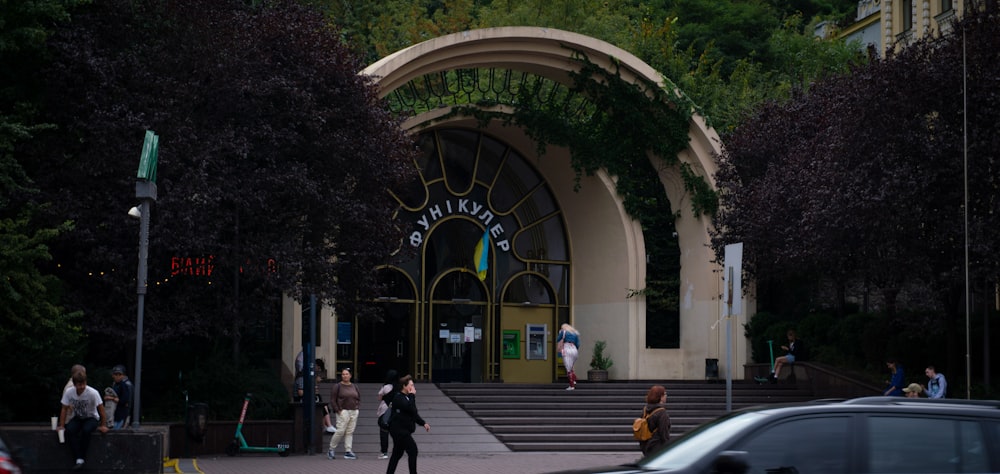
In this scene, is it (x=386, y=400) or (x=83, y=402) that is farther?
(x=386, y=400)

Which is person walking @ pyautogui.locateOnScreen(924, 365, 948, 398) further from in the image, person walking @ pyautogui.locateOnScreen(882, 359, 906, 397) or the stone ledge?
the stone ledge

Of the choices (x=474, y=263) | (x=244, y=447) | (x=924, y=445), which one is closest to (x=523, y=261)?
(x=474, y=263)

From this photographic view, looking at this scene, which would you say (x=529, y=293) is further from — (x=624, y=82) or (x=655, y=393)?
(x=655, y=393)

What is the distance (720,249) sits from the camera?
30.4m

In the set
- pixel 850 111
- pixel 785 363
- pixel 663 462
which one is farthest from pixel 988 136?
pixel 663 462

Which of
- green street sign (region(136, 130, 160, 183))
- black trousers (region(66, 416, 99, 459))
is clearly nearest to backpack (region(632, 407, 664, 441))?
black trousers (region(66, 416, 99, 459))

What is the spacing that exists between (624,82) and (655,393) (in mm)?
20090

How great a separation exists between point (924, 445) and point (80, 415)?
11.7m

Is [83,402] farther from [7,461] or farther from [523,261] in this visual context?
[523,261]

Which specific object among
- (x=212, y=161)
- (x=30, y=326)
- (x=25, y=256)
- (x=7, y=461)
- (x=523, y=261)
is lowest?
(x=7, y=461)

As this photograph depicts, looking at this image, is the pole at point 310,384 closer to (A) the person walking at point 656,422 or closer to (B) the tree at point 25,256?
(B) the tree at point 25,256

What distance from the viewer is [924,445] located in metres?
7.74

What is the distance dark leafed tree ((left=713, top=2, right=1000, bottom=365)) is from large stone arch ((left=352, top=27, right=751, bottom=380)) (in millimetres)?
7642

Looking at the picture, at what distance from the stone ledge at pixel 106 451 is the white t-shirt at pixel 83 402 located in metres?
0.39
